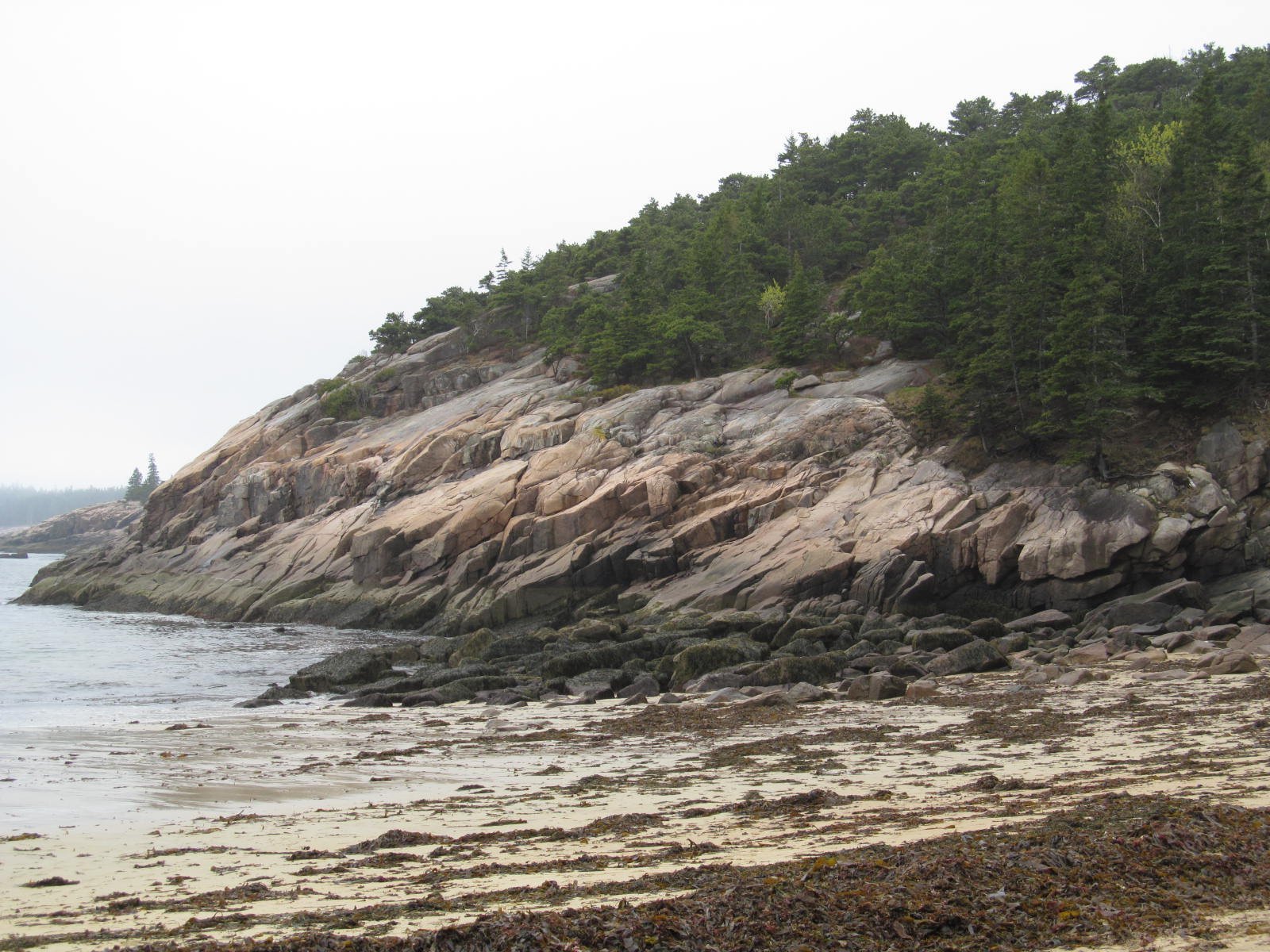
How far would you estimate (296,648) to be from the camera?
109 feet

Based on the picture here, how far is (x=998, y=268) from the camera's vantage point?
36.6 m

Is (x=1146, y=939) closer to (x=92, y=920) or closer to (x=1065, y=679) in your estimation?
(x=92, y=920)

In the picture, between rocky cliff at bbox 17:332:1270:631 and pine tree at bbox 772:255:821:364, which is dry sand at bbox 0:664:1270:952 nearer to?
rocky cliff at bbox 17:332:1270:631

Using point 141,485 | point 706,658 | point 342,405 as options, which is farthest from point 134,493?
point 706,658

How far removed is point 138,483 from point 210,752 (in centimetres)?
18278

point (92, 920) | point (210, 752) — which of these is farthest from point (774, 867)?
point (210, 752)

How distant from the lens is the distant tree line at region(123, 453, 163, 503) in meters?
164

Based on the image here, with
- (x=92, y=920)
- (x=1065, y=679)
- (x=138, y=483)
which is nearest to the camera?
(x=92, y=920)

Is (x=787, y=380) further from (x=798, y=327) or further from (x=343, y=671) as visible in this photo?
(x=343, y=671)

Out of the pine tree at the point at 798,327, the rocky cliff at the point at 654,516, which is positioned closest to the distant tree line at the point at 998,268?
the pine tree at the point at 798,327

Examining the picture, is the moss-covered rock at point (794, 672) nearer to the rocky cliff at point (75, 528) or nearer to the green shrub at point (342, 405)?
the green shrub at point (342, 405)

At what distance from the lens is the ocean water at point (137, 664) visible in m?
20.1

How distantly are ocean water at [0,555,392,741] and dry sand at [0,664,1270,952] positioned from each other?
3.81m

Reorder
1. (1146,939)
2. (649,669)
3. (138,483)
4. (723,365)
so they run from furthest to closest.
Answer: (138,483)
(723,365)
(649,669)
(1146,939)
